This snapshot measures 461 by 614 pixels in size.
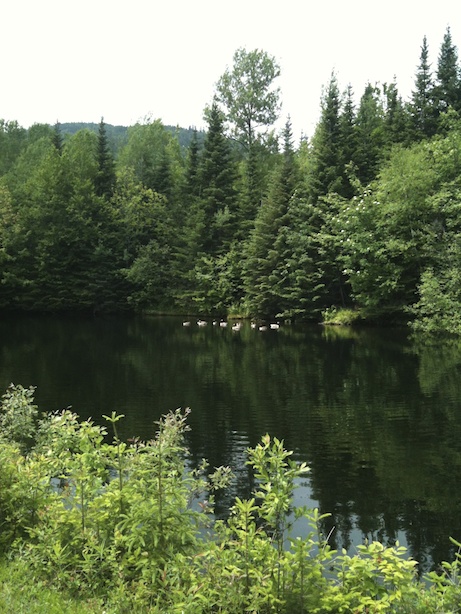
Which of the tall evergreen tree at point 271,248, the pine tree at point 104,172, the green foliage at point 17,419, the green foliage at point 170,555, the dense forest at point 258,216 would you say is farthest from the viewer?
the pine tree at point 104,172

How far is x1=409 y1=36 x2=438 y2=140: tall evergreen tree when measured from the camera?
41.0 meters

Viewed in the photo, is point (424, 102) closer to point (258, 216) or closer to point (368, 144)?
point (368, 144)

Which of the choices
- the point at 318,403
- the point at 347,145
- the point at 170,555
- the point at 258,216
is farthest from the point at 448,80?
the point at 170,555

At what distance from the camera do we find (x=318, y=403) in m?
14.2

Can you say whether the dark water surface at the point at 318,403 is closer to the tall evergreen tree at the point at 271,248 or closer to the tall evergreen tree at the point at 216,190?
the tall evergreen tree at the point at 271,248

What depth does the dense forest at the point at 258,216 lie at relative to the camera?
32781mm

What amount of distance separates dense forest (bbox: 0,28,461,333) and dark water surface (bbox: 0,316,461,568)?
6402 millimetres

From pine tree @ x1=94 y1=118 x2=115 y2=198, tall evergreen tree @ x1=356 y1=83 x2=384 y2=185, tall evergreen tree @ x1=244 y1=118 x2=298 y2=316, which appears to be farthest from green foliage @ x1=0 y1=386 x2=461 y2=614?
pine tree @ x1=94 y1=118 x2=115 y2=198

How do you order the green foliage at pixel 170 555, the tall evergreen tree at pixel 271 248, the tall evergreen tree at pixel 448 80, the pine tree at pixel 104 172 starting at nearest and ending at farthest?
the green foliage at pixel 170 555 < the tall evergreen tree at pixel 271 248 < the tall evergreen tree at pixel 448 80 < the pine tree at pixel 104 172

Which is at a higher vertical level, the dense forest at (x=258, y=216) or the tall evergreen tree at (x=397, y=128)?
the tall evergreen tree at (x=397, y=128)

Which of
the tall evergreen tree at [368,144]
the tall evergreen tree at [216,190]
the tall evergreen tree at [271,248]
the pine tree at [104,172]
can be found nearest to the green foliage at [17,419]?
the tall evergreen tree at [271,248]

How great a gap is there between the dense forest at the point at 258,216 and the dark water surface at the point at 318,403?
6402mm

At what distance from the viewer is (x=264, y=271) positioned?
1570 inches

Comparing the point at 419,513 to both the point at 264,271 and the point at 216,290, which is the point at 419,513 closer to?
the point at 264,271
